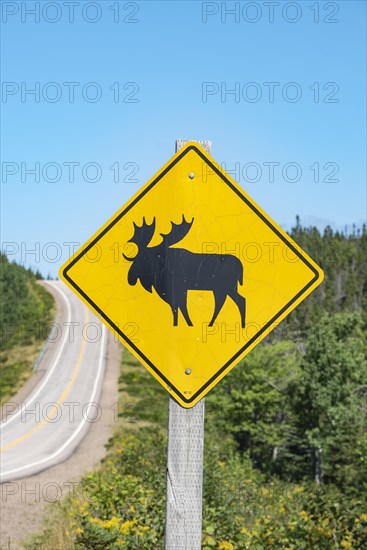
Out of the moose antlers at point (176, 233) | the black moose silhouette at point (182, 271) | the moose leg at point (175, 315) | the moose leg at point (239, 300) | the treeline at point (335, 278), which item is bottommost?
the moose leg at point (175, 315)

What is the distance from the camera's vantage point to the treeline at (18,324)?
143ft

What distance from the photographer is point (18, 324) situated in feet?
185

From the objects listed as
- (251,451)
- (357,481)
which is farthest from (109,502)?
(251,451)

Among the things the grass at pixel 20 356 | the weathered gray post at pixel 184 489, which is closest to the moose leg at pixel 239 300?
the weathered gray post at pixel 184 489

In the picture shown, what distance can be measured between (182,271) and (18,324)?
2202 inches

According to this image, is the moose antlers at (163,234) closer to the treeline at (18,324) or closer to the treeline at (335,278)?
the treeline at (18,324)

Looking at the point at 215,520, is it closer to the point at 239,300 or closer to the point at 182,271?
the point at 239,300

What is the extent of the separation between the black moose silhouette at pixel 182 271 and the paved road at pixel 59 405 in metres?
17.8

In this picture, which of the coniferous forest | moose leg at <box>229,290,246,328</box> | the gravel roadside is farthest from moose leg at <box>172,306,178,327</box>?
the gravel roadside

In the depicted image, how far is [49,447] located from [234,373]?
15514 millimetres

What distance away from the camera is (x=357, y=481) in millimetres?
19859

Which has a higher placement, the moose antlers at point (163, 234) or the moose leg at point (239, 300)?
the moose antlers at point (163, 234)

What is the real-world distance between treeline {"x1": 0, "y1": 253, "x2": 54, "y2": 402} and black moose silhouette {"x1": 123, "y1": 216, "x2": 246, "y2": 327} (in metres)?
38.6

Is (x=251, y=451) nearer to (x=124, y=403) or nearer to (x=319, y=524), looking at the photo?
(x=124, y=403)
